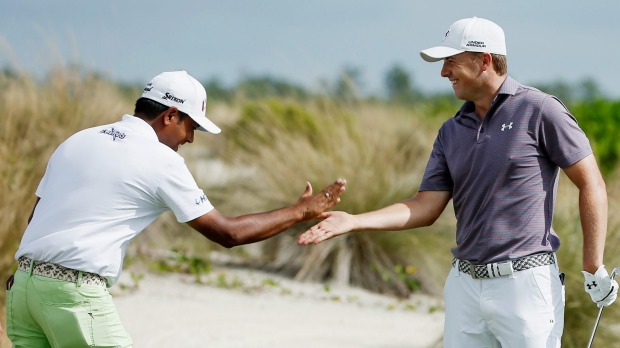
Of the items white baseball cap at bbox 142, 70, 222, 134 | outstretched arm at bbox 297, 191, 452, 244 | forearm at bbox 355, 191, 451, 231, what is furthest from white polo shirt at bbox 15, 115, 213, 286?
forearm at bbox 355, 191, 451, 231

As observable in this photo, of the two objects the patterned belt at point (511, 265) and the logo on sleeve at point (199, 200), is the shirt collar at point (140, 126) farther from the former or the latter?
the patterned belt at point (511, 265)

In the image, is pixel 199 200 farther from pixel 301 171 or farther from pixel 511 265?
pixel 301 171

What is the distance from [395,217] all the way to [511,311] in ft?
2.65

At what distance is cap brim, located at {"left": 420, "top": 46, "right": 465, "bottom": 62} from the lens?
15.3 feet

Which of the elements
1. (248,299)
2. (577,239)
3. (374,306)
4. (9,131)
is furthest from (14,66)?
(577,239)

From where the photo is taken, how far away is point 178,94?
4.69 meters

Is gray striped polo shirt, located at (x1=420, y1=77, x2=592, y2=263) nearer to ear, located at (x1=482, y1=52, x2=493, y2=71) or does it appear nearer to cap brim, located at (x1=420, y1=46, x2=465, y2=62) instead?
ear, located at (x1=482, y1=52, x2=493, y2=71)

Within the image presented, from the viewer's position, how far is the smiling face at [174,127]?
4719 millimetres

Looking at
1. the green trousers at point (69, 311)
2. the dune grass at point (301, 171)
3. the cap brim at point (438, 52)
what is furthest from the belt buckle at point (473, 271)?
the dune grass at point (301, 171)

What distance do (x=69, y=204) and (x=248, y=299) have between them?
547 centimetres

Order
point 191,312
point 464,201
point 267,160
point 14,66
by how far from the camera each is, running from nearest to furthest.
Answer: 1. point 464,201
2. point 191,312
3. point 267,160
4. point 14,66

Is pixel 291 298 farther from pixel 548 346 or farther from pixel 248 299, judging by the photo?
pixel 548 346

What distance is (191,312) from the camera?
29.1 feet

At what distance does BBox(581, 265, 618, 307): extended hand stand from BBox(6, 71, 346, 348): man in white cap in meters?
1.50
